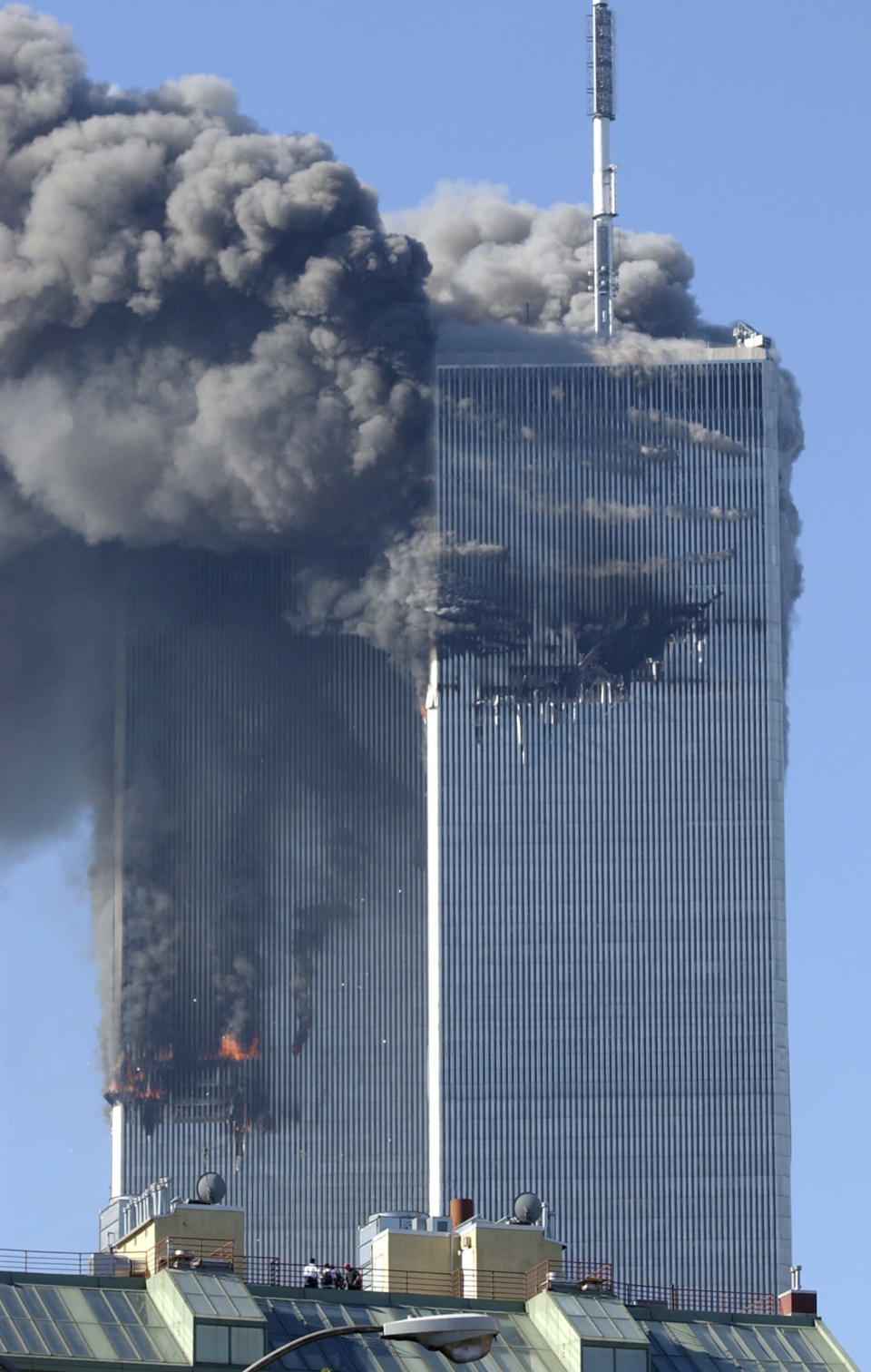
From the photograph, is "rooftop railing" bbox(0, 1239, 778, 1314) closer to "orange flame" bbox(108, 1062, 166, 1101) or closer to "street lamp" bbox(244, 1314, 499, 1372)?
"street lamp" bbox(244, 1314, 499, 1372)

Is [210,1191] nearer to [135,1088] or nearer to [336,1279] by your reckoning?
[336,1279]

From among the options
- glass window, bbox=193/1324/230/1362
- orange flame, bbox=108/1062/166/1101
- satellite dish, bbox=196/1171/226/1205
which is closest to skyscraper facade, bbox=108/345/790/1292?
orange flame, bbox=108/1062/166/1101

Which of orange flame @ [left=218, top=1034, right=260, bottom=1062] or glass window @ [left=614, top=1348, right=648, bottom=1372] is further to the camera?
orange flame @ [left=218, top=1034, right=260, bottom=1062]

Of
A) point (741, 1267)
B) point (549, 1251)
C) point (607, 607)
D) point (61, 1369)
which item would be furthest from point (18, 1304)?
point (607, 607)

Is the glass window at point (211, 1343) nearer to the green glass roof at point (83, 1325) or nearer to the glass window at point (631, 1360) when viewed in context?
the green glass roof at point (83, 1325)

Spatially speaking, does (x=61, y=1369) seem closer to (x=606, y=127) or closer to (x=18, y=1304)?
(x=18, y=1304)

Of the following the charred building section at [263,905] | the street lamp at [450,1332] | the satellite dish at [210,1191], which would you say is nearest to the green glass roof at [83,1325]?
the satellite dish at [210,1191]
